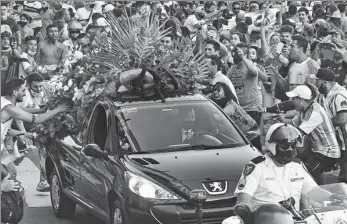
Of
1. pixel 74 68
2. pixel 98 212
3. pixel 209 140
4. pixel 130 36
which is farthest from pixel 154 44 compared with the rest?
pixel 98 212

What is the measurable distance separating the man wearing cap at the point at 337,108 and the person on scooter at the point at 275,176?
347 cm

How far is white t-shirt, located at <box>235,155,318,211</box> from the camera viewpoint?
6.54 m

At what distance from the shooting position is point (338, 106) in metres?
10.1

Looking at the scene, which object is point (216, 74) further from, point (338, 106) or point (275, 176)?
point (275, 176)

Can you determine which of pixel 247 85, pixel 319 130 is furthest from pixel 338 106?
pixel 247 85

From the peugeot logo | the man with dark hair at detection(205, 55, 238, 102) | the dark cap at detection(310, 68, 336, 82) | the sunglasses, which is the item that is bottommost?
the man with dark hair at detection(205, 55, 238, 102)

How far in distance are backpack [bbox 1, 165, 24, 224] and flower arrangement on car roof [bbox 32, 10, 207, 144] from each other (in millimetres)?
2303

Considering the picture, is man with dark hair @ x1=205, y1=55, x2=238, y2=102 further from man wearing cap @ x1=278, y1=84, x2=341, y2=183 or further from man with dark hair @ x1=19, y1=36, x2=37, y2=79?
man with dark hair @ x1=19, y1=36, x2=37, y2=79

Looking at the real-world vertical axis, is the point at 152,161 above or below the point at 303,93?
below

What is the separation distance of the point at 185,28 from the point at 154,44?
27.6 ft

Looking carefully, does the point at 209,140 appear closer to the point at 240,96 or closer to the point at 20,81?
the point at 20,81

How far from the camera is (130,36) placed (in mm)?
10820

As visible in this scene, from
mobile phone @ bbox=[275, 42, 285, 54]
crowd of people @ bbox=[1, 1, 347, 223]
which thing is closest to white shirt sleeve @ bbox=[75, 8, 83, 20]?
crowd of people @ bbox=[1, 1, 347, 223]

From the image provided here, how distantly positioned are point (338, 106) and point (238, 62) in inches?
147
